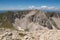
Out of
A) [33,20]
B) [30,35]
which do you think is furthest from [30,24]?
[30,35]

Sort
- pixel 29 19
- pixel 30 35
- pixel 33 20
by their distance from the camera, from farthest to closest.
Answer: pixel 29 19
pixel 33 20
pixel 30 35

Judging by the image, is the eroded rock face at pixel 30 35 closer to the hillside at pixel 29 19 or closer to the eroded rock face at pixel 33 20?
the hillside at pixel 29 19

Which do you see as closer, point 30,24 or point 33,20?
point 30,24

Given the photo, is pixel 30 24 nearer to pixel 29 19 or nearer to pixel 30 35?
pixel 29 19

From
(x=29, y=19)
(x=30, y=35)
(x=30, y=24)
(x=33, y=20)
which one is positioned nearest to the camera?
(x=30, y=35)

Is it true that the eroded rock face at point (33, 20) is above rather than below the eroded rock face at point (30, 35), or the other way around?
below

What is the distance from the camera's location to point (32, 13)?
67.0 metres

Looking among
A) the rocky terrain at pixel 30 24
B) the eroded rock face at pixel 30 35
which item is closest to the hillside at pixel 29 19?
the rocky terrain at pixel 30 24

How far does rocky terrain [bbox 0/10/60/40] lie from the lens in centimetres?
1257

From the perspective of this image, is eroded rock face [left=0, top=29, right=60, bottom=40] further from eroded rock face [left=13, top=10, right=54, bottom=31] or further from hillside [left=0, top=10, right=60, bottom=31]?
eroded rock face [left=13, top=10, right=54, bottom=31]

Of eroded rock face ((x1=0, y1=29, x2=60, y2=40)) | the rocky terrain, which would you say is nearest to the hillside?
the rocky terrain

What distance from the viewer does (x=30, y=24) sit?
61.8 m

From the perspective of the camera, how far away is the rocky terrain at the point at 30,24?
12.6 meters

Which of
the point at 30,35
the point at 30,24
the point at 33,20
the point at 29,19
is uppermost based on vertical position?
the point at 30,35
